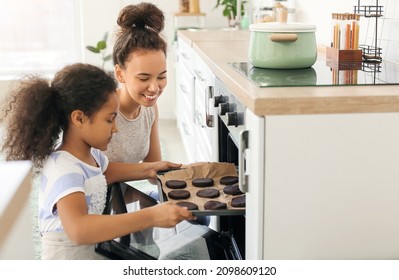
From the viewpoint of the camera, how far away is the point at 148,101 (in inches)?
76.1

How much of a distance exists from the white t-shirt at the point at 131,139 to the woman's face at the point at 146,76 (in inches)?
4.2

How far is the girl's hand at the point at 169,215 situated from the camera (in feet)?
4.57

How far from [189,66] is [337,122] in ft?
6.94

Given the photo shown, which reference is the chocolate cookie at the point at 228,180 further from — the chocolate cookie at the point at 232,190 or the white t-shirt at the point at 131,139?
the white t-shirt at the point at 131,139

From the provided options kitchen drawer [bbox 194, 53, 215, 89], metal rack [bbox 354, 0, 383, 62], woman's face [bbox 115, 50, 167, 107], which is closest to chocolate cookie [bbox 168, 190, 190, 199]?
woman's face [bbox 115, 50, 167, 107]

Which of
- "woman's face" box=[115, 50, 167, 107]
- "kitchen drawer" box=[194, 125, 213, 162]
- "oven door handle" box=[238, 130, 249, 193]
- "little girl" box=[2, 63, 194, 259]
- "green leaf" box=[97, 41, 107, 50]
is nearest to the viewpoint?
"oven door handle" box=[238, 130, 249, 193]

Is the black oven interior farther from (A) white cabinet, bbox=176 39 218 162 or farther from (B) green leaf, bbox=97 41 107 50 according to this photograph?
(B) green leaf, bbox=97 41 107 50

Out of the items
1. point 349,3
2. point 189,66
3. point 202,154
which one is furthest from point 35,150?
point 189,66

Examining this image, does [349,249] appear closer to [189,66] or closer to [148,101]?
[148,101]

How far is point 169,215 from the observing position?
1.40 meters

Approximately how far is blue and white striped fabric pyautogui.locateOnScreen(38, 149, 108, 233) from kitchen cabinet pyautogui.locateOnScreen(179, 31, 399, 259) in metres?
0.44

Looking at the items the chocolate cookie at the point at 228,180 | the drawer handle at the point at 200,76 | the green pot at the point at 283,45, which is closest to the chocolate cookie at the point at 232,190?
the chocolate cookie at the point at 228,180

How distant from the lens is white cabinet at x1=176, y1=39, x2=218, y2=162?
6.90 feet

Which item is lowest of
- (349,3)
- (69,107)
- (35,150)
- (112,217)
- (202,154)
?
(202,154)
